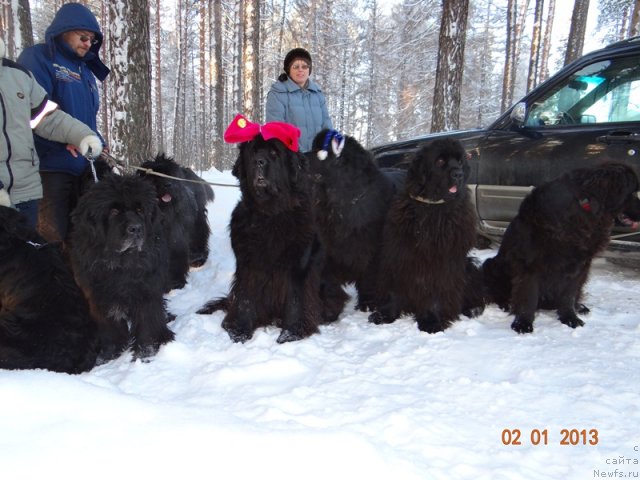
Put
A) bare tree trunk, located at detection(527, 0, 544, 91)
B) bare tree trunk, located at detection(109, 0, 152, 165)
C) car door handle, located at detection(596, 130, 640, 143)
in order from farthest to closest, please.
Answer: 1. bare tree trunk, located at detection(527, 0, 544, 91)
2. bare tree trunk, located at detection(109, 0, 152, 165)
3. car door handle, located at detection(596, 130, 640, 143)

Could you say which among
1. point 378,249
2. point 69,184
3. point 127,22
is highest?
point 127,22

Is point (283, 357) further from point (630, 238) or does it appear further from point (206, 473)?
point (630, 238)

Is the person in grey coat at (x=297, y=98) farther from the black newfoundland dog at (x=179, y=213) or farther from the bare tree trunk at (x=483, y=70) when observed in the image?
the bare tree trunk at (x=483, y=70)

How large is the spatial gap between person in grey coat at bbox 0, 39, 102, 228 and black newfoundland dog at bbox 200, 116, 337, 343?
1.28m

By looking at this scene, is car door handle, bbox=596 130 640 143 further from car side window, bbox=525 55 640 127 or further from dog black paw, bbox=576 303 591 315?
dog black paw, bbox=576 303 591 315

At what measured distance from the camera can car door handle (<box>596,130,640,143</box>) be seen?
419 cm

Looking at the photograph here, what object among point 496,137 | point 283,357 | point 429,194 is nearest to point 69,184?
point 283,357

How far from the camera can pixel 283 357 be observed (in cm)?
315

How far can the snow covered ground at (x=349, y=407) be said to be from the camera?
1.84 metres

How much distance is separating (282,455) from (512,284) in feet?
8.96

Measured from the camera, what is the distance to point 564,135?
15.2ft

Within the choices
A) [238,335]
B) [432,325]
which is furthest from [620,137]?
[238,335]

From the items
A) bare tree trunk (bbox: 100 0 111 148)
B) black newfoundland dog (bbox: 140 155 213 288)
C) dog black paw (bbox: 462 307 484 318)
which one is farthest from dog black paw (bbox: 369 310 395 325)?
bare tree trunk (bbox: 100 0 111 148)

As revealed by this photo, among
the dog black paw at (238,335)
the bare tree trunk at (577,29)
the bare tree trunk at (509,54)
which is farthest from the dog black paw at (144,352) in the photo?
the bare tree trunk at (509,54)
